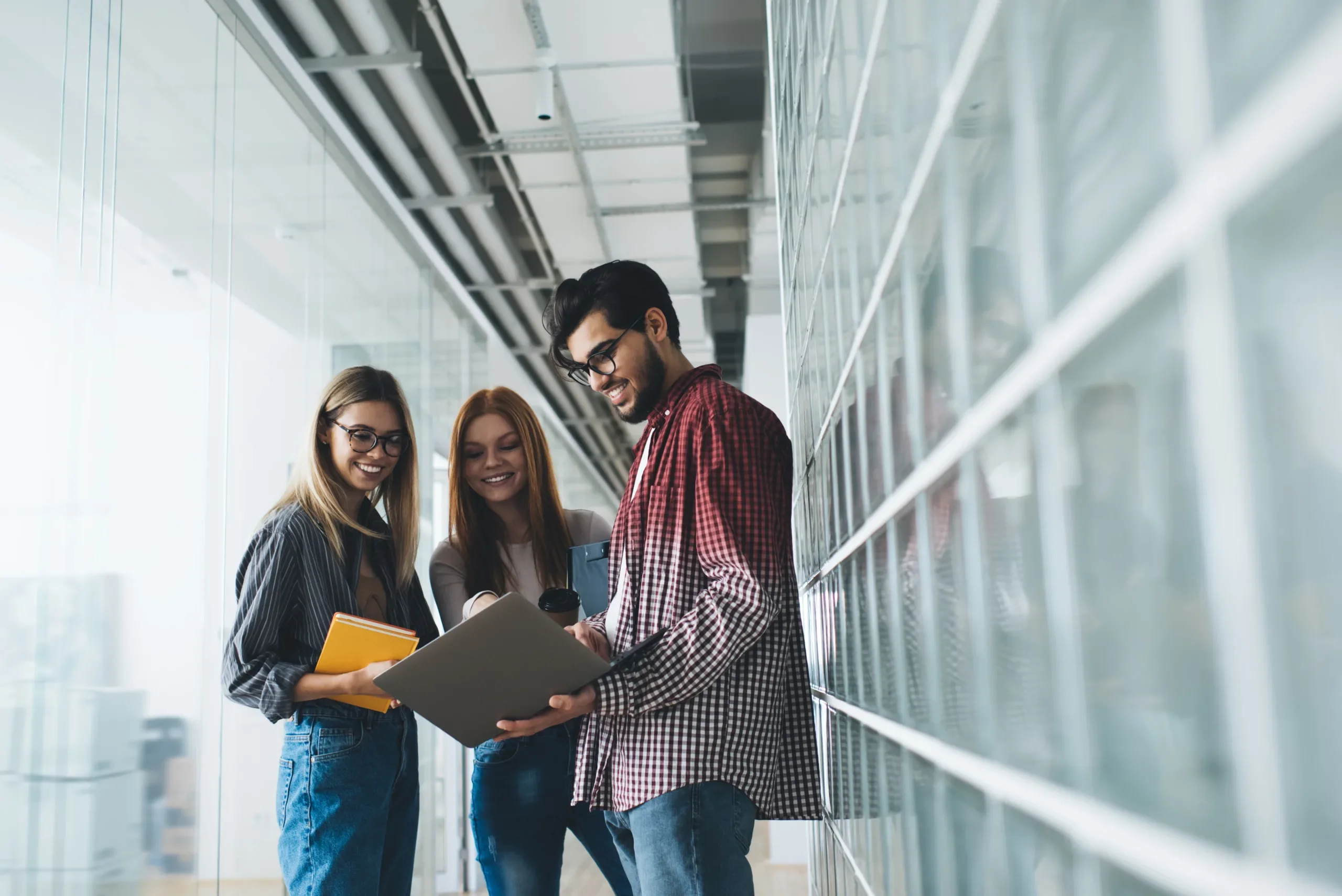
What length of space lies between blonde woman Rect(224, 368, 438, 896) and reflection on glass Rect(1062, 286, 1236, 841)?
1.50m

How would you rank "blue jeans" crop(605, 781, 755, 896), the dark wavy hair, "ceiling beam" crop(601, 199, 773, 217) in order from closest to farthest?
1. "blue jeans" crop(605, 781, 755, 896)
2. the dark wavy hair
3. "ceiling beam" crop(601, 199, 773, 217)

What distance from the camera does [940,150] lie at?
0.62 metres

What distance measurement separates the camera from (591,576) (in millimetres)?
1973

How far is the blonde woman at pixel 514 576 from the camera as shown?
1.85 metres

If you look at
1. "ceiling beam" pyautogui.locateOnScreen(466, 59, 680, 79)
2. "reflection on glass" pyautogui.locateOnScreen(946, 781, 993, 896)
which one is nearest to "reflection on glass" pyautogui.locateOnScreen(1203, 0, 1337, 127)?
"reflection on glass" pyautogui.locateOnScreen(946, 781, 993, 896)

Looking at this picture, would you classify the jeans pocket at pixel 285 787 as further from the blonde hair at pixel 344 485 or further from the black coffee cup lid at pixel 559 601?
the black coffee cup lid at pixel 559 601

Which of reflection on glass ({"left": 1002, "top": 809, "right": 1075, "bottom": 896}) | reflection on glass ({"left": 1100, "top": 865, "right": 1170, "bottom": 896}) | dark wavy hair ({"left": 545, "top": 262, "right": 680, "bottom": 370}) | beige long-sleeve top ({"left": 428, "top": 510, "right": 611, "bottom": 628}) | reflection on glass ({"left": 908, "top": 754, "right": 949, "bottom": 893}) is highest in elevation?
dark wavy hair ({"left": 545, "top": 262, "right": 680, "bottom": 370})

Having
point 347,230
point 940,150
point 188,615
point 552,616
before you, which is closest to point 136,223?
point 188,615

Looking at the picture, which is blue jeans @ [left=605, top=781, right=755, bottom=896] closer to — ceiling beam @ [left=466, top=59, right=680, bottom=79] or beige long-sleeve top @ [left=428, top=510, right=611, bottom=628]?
beige long-sleeve top @ [left=428, top=510, right=611, bottom=628]

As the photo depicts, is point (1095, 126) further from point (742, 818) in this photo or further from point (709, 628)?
point (742, 818)

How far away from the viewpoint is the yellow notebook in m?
1.74

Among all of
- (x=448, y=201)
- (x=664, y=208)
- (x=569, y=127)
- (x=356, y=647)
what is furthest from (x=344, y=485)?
(x=664, y=208)

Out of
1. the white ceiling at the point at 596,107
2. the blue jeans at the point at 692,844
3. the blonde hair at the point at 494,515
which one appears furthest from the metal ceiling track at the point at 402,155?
the blue jeans at the point at 692,844

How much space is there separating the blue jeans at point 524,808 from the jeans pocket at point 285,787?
307mm
